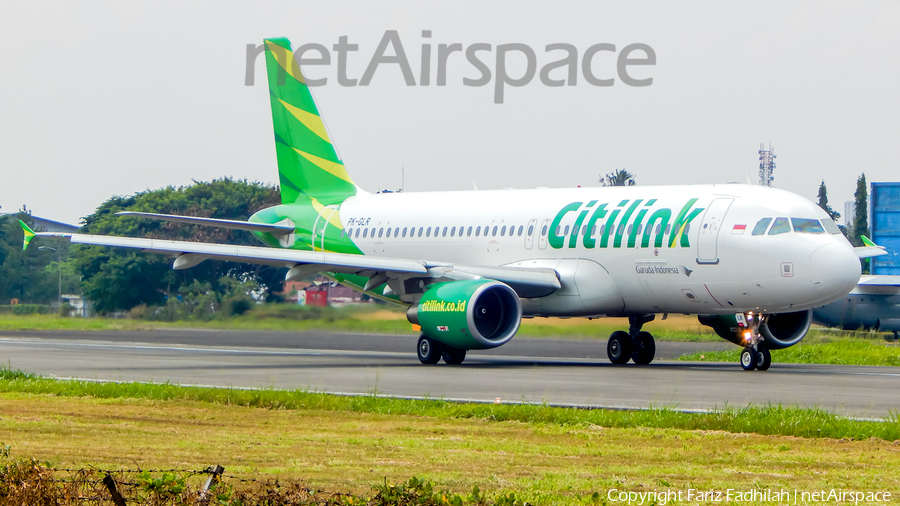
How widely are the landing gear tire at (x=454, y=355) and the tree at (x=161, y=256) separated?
483 inches

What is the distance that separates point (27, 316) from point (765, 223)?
3656cm

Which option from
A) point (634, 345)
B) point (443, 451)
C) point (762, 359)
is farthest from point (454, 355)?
point (443, 451)

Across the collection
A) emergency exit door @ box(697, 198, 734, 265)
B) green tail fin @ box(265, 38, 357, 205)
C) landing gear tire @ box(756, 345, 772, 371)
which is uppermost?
green tail fin @ box(265, 38, 357, 205)

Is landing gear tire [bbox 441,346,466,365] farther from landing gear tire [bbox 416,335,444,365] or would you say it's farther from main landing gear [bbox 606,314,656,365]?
main landing gear [bbox 606,314,656,365]

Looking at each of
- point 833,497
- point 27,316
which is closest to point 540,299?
point 833,497

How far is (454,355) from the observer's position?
24703mm

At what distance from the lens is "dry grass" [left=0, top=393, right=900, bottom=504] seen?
344 inches

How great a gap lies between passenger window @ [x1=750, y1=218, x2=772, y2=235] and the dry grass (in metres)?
10.5

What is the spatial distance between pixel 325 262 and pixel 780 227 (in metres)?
9.54

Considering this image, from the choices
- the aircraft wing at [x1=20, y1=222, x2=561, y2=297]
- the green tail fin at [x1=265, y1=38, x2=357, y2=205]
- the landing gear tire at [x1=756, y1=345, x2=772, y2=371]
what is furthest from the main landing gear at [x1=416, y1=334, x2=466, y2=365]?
the green tail fin at [x1=265, y1=38, x2=357, y2=205]

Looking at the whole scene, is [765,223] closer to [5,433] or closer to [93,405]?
[93,405]

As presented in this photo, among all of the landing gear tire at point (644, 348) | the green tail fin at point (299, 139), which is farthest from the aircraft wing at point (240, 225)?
the landing gear tire at point (644, 348)

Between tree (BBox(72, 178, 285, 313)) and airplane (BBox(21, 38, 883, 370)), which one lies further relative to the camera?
tree (BBox(72, 178, 285, 313))

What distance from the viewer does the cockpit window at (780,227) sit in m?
21.6
